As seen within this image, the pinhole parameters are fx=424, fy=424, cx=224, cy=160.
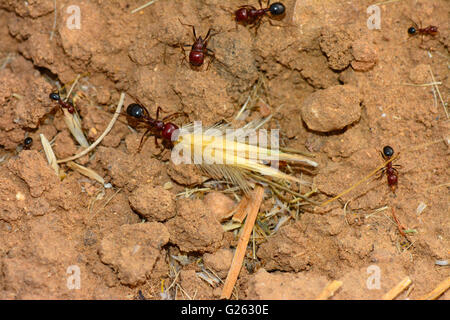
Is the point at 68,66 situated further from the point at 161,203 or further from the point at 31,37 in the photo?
the point at 161,203

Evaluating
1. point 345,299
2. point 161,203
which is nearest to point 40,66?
point 161,203

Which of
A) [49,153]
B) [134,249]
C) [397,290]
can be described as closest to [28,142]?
[49,153]

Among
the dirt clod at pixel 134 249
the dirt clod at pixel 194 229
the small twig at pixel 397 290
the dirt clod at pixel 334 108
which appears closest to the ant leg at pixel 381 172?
the dirt clod at pixel 334 108

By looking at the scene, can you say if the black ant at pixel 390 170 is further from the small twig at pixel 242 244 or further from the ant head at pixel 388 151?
the small twig at pixel 242 244

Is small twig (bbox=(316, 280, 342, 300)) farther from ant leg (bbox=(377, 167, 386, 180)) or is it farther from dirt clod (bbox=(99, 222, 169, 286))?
dirt clod (bbox=(99, 222, 169, 286))

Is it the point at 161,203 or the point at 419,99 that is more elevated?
the point at 419,99

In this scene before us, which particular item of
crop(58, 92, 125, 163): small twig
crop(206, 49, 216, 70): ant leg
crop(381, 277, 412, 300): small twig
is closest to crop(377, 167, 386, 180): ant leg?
crop(381, 277, 412, 300): small twig
